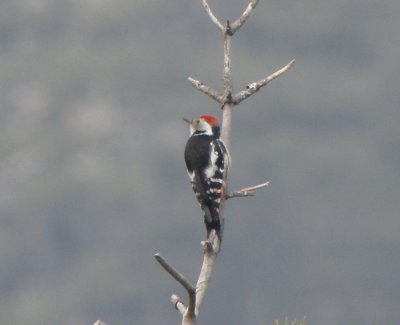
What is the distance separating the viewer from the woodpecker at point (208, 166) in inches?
568

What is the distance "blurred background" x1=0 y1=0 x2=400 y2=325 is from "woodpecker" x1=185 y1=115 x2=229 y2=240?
441ft

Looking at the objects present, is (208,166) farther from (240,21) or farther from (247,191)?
(240,21)

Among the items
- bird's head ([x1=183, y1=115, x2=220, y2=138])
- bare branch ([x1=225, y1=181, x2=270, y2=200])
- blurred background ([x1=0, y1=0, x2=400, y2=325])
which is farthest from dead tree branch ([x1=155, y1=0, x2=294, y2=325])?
blurred background ([x1=0, y1=0, x2=400, y2=325])

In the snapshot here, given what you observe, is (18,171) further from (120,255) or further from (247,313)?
(247,313)

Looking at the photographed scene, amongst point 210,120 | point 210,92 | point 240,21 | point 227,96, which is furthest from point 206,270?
point 210,120

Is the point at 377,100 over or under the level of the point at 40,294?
over

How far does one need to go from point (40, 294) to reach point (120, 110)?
36.6 m

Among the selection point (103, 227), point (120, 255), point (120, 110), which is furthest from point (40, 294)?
point (120, 110)

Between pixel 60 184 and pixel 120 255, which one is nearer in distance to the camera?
pixel 120 255

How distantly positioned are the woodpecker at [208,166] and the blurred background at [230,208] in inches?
5288

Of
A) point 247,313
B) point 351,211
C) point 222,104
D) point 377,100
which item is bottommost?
point 222,104

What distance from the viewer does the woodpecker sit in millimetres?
14422

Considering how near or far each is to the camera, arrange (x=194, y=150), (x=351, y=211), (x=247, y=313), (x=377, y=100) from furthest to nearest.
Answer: (x=377, y=100) < (x=351, y=211) < (x=247, y=313) < (x=194, y=150)

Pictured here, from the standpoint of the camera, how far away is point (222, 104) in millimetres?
13578
